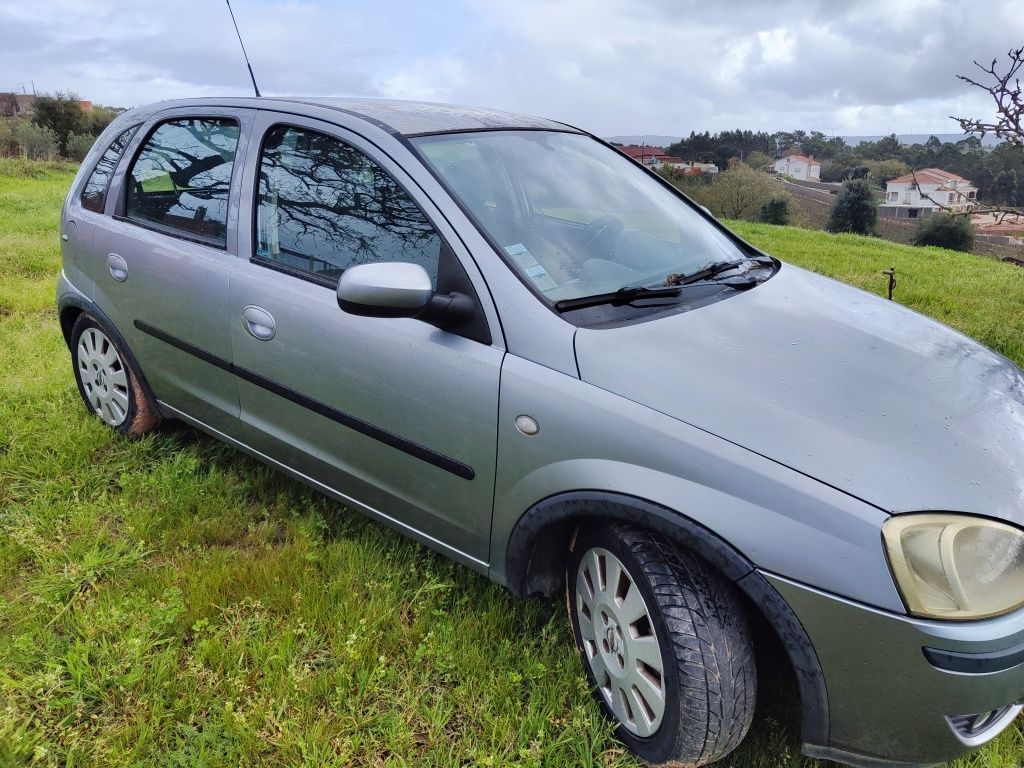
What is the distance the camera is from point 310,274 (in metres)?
2.47

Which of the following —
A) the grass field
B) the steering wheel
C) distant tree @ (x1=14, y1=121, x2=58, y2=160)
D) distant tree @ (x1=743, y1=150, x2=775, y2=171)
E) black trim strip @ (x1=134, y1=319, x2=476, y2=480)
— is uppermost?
distant tree @ (x1=743, y1=150, x2=775, y2=171)

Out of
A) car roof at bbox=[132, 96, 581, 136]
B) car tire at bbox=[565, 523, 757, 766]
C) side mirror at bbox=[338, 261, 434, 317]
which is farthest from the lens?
car roof at bbox=[132, 96, 581, 136]

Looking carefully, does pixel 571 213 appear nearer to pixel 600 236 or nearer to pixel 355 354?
pixel 600 236

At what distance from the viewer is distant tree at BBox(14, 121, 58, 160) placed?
22700 mm

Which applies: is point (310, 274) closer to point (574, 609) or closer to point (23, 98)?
point (574, 609)

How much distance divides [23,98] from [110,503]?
33.5m

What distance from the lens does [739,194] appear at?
24938 millimetres

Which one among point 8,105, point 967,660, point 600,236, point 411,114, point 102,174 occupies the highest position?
point 8,105

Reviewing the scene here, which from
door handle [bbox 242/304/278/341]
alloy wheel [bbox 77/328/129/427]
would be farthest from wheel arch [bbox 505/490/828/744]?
alloy wheel [bbox 77/328/129/427]

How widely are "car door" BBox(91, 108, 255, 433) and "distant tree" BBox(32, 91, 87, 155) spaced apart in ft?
94.4

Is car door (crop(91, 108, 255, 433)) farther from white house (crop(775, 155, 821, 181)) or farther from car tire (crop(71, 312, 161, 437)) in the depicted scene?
white house (crop(775, 155, 821, 181))

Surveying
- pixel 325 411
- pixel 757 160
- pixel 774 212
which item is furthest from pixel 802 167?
pixel 325 411

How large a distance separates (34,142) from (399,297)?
26423mm

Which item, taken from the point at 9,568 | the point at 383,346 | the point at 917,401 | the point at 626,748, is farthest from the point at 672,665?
the point at 9,568
